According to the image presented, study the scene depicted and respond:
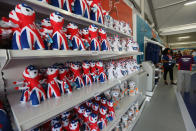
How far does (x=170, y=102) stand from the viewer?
243 cm

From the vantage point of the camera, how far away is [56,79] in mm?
686

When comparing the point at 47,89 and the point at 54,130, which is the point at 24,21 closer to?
the point at 47,89

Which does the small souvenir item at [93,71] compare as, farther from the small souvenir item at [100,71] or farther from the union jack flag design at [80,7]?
the union jack flag design at [80,7]

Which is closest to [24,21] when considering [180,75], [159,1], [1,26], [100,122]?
[1,26]

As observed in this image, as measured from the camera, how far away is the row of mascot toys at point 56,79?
58 centimetres

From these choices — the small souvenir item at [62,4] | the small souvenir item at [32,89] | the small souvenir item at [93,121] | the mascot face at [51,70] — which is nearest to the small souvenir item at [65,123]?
the small souvenir item at [93,121]

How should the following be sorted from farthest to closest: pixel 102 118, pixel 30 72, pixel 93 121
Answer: pixel 102 118 → pixel 93 121 → pixel 30 72

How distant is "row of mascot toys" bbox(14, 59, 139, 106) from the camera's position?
22.8 inches

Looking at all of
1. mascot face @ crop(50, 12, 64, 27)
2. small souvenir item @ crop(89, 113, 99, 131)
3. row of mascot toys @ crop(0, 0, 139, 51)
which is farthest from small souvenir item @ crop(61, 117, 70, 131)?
mascot face @ crop(50, 12, 64, 27)

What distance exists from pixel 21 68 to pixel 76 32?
615 mm

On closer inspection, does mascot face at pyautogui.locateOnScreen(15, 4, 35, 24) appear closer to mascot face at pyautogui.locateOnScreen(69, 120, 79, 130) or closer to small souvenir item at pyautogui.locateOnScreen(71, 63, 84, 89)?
small souvenir item at pyautogui.locateOnScreen(71, 63, 84, 89)

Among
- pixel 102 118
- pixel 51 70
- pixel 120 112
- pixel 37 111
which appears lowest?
pixel 120 112

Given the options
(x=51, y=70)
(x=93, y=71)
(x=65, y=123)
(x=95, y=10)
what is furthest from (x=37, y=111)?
(x=95, y=10)

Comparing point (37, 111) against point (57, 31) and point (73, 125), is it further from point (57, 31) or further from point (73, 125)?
point (57, 31)
